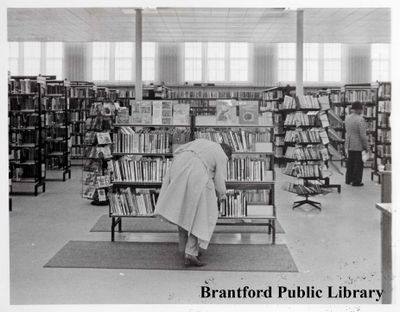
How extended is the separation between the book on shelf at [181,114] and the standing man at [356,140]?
515cm

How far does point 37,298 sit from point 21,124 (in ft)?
20.2

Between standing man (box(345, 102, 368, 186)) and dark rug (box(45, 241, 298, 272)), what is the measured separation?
513 cm

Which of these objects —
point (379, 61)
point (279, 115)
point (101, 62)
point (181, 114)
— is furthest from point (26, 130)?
point (379, 61)

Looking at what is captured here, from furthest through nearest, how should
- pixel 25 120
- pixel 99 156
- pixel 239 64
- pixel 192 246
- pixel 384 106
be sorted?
pixel 239 64, pixel 384 106, pixel 25 120, pixel 99 156, pixel 192 246

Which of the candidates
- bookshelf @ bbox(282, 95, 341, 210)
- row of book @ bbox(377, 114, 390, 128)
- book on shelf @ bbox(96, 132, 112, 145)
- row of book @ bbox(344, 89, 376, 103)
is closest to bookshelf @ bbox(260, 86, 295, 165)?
row of book @ bbox(344, 89, 376, 103)

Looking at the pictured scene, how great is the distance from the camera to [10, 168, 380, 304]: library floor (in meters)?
4.47

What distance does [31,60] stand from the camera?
19.5m

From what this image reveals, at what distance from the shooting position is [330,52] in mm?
19547

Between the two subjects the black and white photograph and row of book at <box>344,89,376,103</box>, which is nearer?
the black and white photograph

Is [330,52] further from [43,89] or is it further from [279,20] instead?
[43,89]

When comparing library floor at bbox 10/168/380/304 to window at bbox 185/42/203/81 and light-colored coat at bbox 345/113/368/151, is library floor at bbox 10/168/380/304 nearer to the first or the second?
light-colored coat at bbox 345/113/368/151

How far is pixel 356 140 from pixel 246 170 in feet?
16.5

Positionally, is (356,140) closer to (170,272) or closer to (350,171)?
(350,171)
